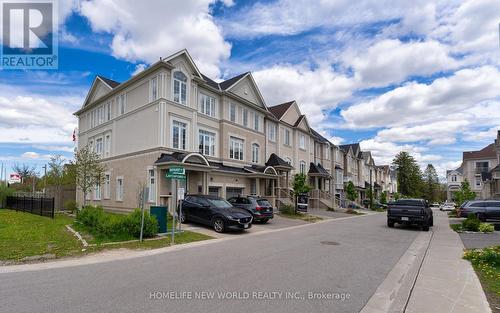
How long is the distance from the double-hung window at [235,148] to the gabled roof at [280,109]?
8.76 m

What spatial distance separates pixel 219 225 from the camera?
47.6ft

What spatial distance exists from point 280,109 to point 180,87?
17.7 m

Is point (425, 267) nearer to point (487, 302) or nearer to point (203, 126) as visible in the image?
point (487, 302)

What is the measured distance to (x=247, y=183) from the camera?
28.0m

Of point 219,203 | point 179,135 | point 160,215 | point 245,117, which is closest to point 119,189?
point 179,135

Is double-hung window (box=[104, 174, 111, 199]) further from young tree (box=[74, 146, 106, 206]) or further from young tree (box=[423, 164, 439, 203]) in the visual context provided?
young tree (box=[423, 164, 439, 203])

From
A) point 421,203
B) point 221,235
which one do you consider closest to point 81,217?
point 221,235

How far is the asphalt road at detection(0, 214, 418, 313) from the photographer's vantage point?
16.9 ft

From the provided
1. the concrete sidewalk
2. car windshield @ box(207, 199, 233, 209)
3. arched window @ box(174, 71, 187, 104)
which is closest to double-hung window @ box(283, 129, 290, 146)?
arched window @ box(174, 71, 187, 104)

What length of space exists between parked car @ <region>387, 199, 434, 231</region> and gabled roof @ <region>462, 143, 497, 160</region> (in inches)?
2144

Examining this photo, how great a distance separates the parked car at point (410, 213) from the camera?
16.7m

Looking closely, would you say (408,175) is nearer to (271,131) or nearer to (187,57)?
(271,131)

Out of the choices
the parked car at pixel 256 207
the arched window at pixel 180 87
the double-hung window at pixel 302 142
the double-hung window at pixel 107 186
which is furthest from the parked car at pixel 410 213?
the double-hung window at pixel 107 186

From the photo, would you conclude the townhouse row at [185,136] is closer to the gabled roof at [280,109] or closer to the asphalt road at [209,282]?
the gabled roof at [280,109]
